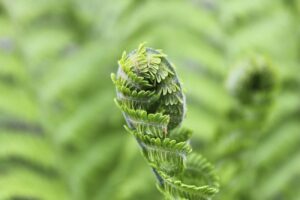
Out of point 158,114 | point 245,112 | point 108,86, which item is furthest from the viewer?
point 108,86

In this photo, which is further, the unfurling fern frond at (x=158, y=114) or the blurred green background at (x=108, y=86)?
the blurred green background at (x=108, y=86)

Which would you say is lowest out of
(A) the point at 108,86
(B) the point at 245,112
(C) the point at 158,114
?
(C) the point at 158,114

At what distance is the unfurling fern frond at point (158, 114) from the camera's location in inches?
23.2

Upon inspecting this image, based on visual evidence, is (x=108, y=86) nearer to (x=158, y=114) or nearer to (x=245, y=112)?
(x=245, y=112)

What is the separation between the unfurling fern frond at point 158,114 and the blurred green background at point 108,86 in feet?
3.21

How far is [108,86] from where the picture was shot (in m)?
2.00

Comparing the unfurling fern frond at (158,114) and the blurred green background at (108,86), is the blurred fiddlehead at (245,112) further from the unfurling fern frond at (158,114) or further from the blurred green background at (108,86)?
the unfurling fern frond at (158,114)

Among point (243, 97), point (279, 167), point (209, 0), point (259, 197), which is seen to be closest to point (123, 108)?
point (243, 97)

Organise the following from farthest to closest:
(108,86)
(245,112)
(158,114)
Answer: (108,86) < (245,112) < (158,114)

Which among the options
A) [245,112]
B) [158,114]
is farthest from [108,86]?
[158,114]

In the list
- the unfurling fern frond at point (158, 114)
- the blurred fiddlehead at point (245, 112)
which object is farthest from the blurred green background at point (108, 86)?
the unfurling fern frond at point (158, 114)

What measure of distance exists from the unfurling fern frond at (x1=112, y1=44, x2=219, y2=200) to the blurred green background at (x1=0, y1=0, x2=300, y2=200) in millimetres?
978

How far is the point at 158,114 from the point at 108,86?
4.66 ft

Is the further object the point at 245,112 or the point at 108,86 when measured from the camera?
the point at 108,86
